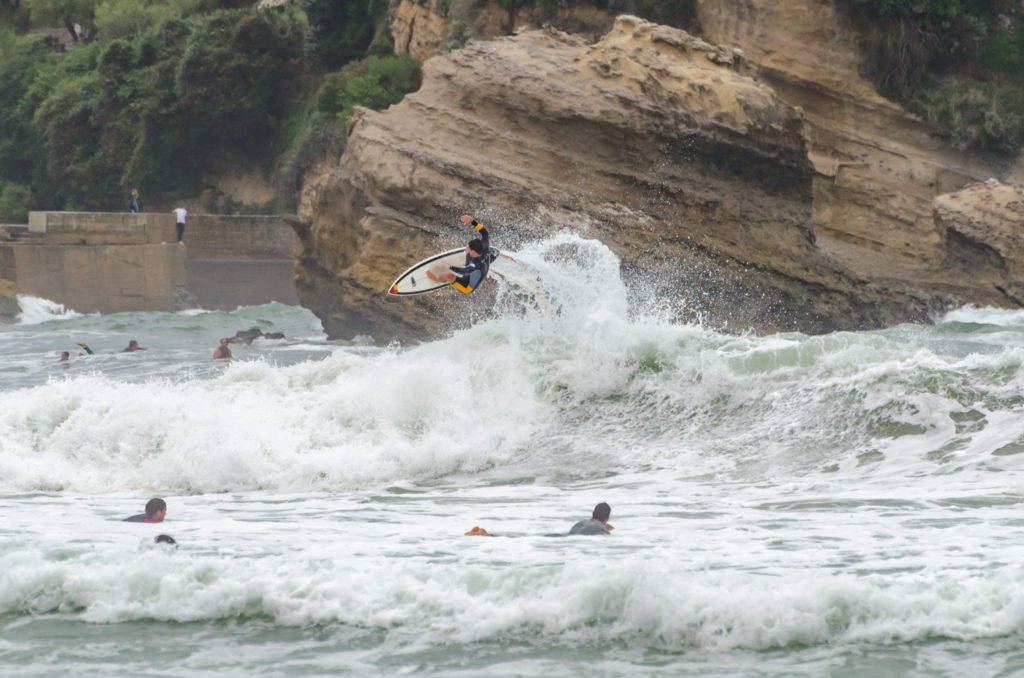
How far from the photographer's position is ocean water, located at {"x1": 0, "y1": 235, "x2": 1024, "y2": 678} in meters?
7.39

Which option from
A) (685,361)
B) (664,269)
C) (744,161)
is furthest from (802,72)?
(685,361)

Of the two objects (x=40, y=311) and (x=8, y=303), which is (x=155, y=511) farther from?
(x=8, y=303)

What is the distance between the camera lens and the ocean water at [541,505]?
7.39m

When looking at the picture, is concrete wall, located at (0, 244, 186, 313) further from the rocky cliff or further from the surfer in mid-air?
the surfer in mid-air

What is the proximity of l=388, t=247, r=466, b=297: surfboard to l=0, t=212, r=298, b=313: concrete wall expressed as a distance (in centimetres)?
1613

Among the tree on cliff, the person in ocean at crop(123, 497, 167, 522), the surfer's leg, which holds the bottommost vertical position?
the person in ocean at crop(123, 497, 167, 522)

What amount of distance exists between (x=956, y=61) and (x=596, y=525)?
20.1 metres

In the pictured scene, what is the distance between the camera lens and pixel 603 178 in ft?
64.7

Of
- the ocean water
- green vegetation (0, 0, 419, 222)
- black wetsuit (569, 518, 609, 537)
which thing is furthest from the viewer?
green vegetation (0, 0, 419, 222)

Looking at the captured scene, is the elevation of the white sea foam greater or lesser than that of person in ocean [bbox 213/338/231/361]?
lesser

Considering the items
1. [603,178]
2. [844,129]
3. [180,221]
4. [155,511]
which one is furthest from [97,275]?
[155,511]

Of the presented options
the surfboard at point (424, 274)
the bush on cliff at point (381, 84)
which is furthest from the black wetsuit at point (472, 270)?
the bush on cliff at point (381, 84)

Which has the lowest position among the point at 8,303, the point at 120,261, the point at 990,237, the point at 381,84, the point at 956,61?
the point at 8,303

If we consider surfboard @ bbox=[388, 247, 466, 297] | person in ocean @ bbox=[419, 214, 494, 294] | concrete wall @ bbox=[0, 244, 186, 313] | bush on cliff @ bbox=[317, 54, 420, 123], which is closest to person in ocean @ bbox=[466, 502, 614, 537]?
person in ocean @ bbox=[419, 214, 494, 294]
